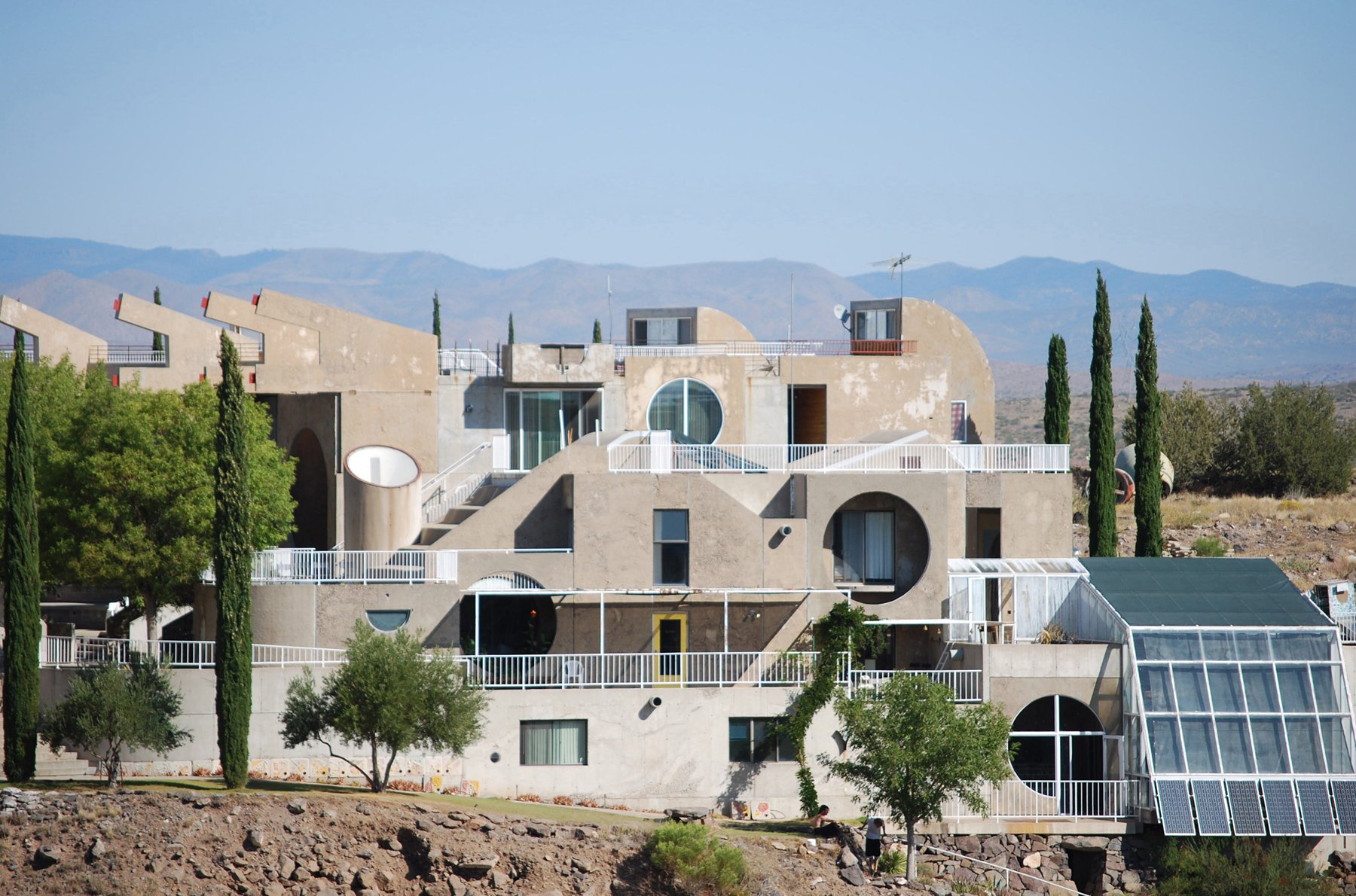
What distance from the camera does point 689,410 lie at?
4656 cm

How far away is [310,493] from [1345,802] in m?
28.0

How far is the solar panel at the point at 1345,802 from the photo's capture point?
3444cm

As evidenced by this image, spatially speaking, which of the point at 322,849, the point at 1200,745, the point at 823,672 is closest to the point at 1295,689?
the point at 1200,745

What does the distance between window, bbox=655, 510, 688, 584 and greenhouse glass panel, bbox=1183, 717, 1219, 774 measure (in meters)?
11.6

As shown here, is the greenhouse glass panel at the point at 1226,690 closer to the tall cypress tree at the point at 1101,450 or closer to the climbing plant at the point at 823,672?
the climbing plant at the point at 823,672

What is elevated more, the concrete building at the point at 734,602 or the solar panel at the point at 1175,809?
the concrete building at the point at 734,602

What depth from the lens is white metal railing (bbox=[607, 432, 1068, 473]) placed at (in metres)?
39.7

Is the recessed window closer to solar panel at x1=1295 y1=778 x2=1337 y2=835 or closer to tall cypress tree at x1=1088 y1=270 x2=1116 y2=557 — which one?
tall cypress tree at x1=1088 y1=270 x2=1116 y2=557

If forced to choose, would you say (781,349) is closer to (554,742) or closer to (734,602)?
(734,602)

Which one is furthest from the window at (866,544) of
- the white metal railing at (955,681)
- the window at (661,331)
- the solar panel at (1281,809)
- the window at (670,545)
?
the window at (661,331)

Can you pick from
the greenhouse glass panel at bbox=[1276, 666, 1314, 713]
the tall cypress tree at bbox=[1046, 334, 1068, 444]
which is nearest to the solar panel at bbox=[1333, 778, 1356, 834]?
the greenhouse glass panel at bbox=[1276, 666, 1314, 713]

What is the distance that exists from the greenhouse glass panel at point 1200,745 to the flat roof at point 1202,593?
2.34m

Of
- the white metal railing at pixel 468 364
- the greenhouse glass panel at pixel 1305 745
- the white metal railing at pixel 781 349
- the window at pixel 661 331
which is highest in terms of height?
the window at pixel 661 331

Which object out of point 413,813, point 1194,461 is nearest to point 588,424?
point 413,813
